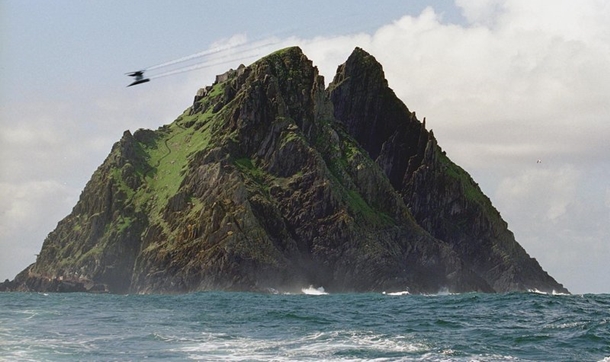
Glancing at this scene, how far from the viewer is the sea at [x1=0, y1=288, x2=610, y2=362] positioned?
187 ft

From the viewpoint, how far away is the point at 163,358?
184 ft

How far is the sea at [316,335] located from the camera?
57031 mm

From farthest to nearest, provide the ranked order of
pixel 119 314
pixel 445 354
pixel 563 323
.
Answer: pixel 119 314
pixel 563 323
pixel 445 354

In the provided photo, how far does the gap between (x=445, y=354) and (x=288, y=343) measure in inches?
490

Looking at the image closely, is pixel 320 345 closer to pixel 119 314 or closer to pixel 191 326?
pixel 191 326

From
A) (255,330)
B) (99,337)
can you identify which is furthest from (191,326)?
(99,337)

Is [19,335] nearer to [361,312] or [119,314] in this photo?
[119,314]

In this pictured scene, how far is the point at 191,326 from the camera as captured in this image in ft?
259

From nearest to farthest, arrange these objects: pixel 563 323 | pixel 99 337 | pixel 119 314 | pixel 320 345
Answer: pixel 320 345 → pixel 99 337 → pixel 563 323 → pixel 119 314

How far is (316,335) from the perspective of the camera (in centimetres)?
6862

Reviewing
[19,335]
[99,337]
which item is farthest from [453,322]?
[19,335]

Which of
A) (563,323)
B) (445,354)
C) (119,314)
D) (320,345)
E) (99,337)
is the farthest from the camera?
(119,314)

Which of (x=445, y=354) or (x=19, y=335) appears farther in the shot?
(x=19, y=335)

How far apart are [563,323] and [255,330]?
79.9 feet
